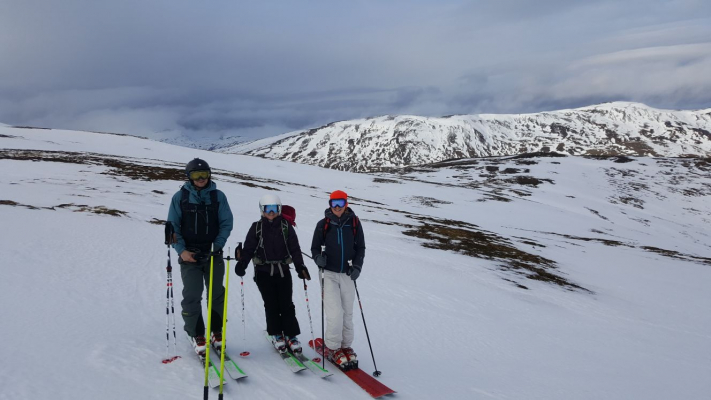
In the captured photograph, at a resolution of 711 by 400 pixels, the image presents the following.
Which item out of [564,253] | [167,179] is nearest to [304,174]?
[167,179]

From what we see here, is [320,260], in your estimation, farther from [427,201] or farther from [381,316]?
[427,201]

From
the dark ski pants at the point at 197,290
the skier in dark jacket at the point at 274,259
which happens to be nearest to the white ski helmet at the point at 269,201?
the skier in dark jacket at the point at 274,259

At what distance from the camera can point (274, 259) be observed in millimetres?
7109

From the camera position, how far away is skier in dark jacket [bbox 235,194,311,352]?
23.3ft

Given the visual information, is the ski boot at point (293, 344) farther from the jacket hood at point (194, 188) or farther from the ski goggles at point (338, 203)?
the jacket hood at point (194, 188)

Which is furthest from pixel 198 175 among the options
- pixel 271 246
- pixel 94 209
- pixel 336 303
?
pixel 94 209

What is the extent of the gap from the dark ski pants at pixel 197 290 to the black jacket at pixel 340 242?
1.84 metres

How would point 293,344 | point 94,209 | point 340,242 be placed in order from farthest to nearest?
point 94,209, point 340,242, point 293,344

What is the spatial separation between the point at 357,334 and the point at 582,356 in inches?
272

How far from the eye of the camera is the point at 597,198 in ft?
249

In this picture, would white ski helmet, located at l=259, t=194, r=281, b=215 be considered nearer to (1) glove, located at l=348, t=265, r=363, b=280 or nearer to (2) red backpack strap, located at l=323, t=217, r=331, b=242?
(2) red backpack strap, located at l=323, t=217, r=331, b=242

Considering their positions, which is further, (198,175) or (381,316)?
(381,316)

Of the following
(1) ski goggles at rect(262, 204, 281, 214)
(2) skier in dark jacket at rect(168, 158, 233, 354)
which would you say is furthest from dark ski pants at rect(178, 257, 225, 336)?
(1) ski goggles at rect(262, 204, 281, 214)

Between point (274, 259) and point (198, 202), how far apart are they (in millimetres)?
1707
